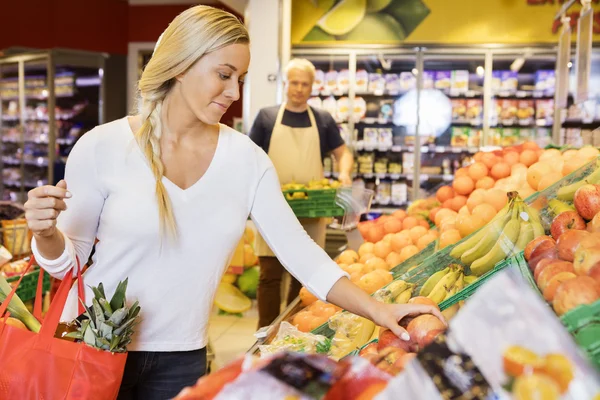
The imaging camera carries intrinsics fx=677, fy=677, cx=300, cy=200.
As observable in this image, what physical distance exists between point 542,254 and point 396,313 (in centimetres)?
34

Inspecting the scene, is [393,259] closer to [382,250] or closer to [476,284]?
[382,250]

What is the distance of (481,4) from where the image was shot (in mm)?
7039

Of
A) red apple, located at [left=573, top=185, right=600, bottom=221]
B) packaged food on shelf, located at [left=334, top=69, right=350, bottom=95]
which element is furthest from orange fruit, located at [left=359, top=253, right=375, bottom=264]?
packaged food on shelf, located at [left=334, top=69, right=350, bottom=95]

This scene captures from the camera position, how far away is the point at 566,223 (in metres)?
1.74

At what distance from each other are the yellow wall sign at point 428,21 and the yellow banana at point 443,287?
5571 millimetres

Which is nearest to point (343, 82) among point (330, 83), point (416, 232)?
point (330, 83)

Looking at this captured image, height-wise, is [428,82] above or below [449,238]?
above

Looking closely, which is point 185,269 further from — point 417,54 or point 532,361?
point 417,54

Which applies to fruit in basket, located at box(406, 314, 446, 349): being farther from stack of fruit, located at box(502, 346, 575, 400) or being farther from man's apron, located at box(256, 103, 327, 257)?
man's apron, located at box(256, 103, 327, 257)

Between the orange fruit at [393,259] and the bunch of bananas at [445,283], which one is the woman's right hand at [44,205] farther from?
the orange fruit at [393,259]

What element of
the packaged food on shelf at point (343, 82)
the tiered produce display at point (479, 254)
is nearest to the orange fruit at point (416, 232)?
the tiered produce display at point (479, 254)

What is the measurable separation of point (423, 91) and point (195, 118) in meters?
5.66

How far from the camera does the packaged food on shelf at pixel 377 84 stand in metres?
7.20

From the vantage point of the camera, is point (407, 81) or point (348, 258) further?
point (407, 81)
